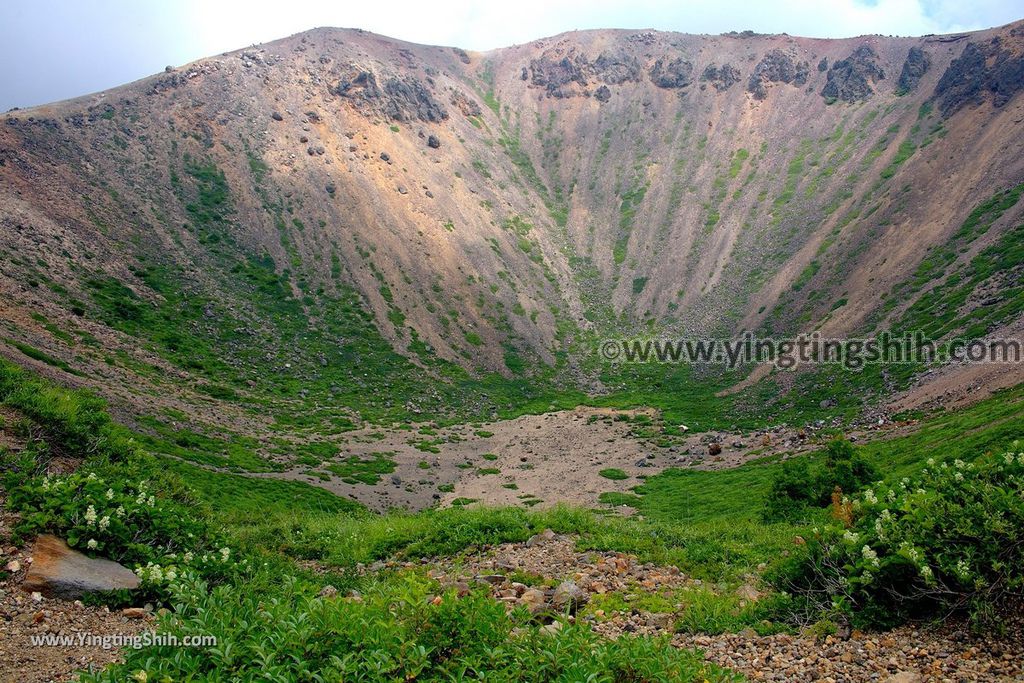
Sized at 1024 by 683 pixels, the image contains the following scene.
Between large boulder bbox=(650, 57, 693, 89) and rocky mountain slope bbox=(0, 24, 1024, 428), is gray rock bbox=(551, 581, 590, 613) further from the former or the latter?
large boulder bbox=(650, 57, 693, 89)

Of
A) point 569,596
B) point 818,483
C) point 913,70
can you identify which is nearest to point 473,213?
point 818,483

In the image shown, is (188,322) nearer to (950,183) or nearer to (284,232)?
(284,232)

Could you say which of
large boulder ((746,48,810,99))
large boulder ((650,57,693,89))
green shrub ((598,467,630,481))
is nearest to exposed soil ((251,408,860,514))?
green shrub ((598,467,630,481))

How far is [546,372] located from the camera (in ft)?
214

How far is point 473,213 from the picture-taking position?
269 feet

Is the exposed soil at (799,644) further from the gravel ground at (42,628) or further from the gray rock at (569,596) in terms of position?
the gravel ground at (42,628)

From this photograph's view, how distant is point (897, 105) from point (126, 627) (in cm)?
10591

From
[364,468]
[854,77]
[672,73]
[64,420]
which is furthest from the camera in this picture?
[672,73]

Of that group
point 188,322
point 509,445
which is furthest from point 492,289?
point 188,322

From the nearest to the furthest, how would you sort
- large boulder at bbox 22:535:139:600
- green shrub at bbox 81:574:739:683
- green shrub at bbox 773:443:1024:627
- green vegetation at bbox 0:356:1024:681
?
green shrub at bbox 81:574:739:683
green vegetation at bbox 0:356:1024:681
green shrub at bbox 773:443:1024:627
large boulder at bbox 22:535:139:600

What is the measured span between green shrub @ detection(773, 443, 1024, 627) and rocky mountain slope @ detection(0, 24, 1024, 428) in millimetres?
36028

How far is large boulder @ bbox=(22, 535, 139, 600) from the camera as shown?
27.1ft

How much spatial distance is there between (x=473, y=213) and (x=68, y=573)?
76.6 metres

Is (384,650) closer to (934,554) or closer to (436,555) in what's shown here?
(934,554)
